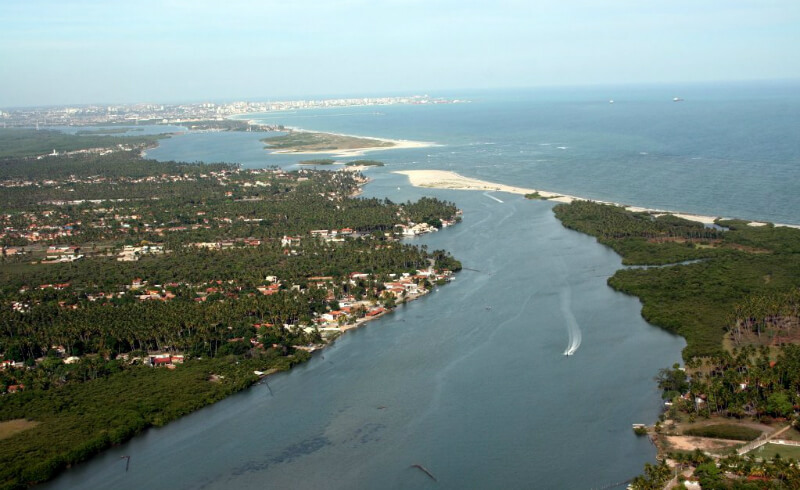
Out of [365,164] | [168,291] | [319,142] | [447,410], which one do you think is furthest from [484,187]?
[319,142]

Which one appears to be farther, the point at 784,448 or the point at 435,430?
the point at 435,430

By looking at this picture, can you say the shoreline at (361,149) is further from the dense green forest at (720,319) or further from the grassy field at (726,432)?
the grassy field at (726,432)

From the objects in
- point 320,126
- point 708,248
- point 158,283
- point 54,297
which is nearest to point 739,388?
point 708,248

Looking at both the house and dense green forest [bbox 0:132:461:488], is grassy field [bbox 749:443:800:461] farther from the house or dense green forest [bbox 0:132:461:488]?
the house

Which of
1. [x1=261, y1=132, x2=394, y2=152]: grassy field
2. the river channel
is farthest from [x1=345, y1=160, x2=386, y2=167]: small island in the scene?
the river channel

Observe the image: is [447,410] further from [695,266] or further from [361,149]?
[361,149]

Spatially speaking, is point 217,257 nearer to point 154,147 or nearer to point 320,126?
point 154,147

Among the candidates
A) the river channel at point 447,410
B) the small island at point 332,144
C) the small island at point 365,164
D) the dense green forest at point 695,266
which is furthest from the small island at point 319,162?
the river channel at point 447,410
